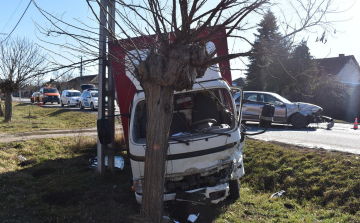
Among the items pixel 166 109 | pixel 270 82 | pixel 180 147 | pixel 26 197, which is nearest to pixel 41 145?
pixel 26 197

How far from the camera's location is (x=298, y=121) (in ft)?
42.6

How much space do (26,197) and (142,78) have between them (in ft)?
12.7

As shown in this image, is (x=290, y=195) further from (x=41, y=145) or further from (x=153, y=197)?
(x=41, y=145)

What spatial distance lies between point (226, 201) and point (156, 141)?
97.0 inches

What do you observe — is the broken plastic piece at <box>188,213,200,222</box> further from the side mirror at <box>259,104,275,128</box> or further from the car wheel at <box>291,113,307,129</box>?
the car wheel at <box>291,113,307,129</box>

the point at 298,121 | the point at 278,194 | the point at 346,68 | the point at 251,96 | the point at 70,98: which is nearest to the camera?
the point at 278,194

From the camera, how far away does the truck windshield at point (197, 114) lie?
18.9 feet

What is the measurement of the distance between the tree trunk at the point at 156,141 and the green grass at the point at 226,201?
1.58 feet

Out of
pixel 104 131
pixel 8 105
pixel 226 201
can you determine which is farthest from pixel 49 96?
pixel 226 201

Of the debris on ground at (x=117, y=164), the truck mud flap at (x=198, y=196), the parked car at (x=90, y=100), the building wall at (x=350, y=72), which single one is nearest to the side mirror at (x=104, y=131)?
the truck mud flap at (x=198, y=196)

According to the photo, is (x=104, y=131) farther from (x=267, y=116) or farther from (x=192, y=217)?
(x=267, y=116)

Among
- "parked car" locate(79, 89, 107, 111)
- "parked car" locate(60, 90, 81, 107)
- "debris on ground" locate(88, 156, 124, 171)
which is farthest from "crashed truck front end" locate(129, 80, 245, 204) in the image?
"parked car" locate(60, 90, 81, 107)

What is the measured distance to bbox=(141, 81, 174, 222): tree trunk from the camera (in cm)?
386

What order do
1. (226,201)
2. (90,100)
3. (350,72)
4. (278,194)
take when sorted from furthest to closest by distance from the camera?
(350,72), (90,100), (278,194), (226,201)
